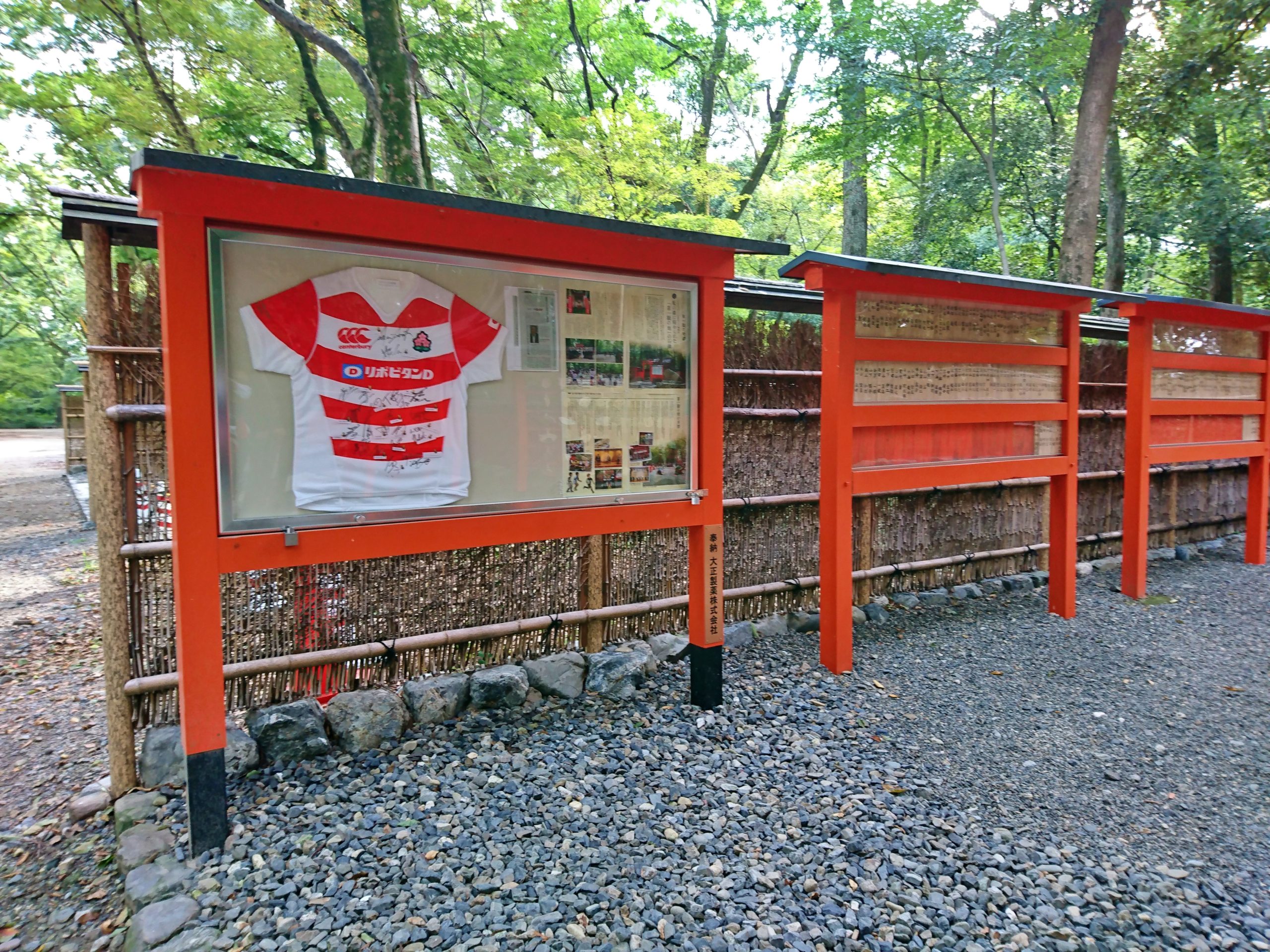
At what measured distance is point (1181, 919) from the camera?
7.70 ft

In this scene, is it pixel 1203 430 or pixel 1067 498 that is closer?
pixel 1067 498

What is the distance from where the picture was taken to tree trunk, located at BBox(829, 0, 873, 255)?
1055 cm

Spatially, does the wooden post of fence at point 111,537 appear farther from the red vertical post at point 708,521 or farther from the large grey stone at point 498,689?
the red vertical post at point 708,521

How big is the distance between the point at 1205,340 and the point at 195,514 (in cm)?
822

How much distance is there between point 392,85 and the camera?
5.97 metres

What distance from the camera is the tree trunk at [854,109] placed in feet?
34.6

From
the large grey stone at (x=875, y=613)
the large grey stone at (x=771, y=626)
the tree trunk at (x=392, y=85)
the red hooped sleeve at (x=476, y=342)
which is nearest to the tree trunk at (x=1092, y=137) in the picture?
the large grey stone at (x=875, y=613)

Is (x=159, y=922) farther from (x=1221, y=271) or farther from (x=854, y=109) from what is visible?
(x=1221, y=271)

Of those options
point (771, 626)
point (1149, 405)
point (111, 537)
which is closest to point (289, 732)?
point (111, 537)

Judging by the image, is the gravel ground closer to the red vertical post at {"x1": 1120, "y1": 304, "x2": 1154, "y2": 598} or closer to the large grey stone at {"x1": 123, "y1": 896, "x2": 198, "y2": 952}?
the large grey stone at {"x1": 123, "y1": 896, "x2": 198, "y2": 952}

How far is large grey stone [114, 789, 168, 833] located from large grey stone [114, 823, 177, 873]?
46mm

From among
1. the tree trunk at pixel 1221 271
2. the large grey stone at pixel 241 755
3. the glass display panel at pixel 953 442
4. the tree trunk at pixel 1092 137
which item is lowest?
the large grey stone at pixel 241 755

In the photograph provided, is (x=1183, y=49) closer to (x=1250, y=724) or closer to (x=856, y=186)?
(x=856, y=186)

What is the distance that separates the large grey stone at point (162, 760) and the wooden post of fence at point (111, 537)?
0.06 m
